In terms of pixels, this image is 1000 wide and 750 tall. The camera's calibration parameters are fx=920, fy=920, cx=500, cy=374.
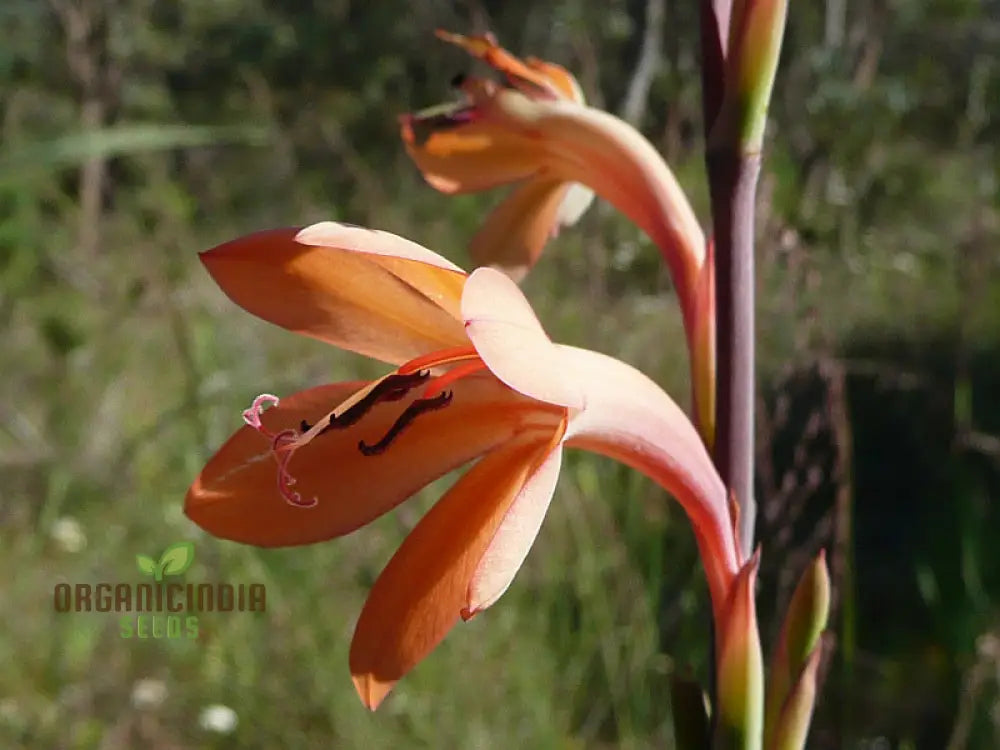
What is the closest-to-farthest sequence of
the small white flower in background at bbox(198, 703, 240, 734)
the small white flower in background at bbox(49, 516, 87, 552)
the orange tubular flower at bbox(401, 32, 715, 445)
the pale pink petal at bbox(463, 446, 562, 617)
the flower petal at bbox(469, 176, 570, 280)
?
the pale pink petal at bbox(463, 446, 562, 617)
the orange tubular flower at bbox(401, 32, 715, 445)
the flower petal at bbox(469, 176, 570, 280)
the small white flower in background at bbox(198, 703, 240, 734)
the small white flower in background at bbox(49, 516, 87, 552)

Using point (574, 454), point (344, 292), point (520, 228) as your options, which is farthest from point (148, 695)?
point (344, 292)

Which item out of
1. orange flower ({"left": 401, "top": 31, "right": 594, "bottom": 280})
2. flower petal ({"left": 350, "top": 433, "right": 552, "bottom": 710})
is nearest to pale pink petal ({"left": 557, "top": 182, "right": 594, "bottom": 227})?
orange flower ({"left": 401, "top": 31, "right": 594, "bottom": 280})

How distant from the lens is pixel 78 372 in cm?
233

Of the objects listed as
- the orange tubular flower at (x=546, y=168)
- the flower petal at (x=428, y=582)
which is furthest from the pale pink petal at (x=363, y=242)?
the orange tubular flower at (x=546, y=168)

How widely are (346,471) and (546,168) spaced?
1.00 feet

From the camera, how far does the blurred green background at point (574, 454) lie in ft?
4.60

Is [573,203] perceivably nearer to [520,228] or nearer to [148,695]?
[520,228]

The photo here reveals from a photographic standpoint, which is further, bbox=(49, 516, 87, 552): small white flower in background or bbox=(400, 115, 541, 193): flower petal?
bbox=(49, 516, 87, 552): small white flower in background

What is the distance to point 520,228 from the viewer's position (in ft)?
2.46

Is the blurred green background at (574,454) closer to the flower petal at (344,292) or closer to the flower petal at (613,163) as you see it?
the flower petal at (613,163)

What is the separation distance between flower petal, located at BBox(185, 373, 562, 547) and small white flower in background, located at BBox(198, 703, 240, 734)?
0.97 m

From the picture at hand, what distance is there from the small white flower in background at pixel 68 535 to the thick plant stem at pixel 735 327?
1.49 meters

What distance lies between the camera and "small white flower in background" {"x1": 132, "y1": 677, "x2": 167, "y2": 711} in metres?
1.41

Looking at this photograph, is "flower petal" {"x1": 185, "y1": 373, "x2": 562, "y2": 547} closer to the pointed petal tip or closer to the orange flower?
the pointed petal tip
